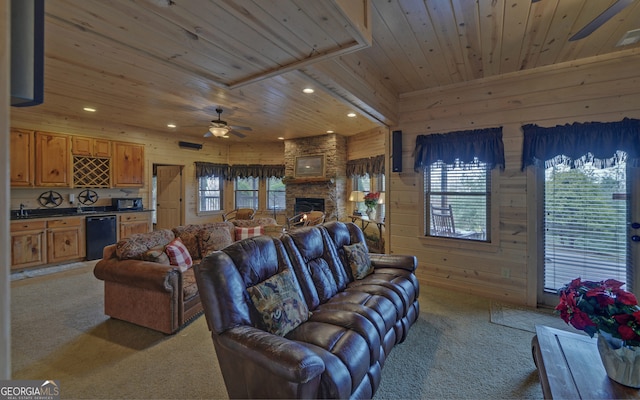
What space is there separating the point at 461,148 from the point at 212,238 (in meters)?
3.45

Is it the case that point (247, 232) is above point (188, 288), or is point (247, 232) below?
above

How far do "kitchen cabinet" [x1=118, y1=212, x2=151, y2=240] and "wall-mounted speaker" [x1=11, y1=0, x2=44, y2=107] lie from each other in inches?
226

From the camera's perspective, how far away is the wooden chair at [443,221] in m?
3.83

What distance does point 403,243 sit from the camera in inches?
165

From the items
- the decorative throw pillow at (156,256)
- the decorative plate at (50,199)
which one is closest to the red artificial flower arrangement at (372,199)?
the decorative throw pillow at (156,256)

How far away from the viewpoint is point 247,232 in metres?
3.96

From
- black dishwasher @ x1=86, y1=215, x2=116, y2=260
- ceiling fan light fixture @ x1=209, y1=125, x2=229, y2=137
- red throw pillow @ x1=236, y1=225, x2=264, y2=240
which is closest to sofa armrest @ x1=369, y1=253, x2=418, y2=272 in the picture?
red throw pillow @ x1=236, y1=225, x2=264, y2=240

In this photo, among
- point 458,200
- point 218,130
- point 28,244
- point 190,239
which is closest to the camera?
point 190,239

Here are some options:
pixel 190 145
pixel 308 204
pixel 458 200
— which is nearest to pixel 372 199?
pixel 308 204

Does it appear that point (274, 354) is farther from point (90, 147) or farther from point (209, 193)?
point (209, 193)

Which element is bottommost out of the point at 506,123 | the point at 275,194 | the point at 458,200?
the point at 458,200

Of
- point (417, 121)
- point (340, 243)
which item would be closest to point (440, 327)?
point (340, 243)

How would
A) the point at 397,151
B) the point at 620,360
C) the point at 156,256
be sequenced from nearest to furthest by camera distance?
the point at 620,360, the point at 156,256, the point at 397,151

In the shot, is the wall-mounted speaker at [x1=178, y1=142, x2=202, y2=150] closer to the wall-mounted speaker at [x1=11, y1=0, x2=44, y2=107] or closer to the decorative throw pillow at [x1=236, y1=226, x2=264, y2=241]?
the decorative throw pillow at [x1=236, y1=226, x2=264, y2=241]
